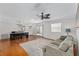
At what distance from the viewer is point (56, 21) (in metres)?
2.27

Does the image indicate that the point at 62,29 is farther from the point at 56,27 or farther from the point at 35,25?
the point at 35,25

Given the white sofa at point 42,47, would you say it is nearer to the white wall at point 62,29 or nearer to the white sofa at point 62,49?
the white sofa at point 62,49

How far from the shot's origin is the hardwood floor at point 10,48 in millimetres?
2271

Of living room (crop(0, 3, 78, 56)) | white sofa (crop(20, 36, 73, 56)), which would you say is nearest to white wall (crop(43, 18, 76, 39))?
living room (crop(0, 3, 78, 56))

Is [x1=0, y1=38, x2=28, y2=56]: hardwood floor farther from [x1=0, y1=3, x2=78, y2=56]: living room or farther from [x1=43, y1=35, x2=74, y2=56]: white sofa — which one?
[x1=43, y1=35, x2=74, y2=56]: white sofa

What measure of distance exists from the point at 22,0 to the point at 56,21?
78 centimetres

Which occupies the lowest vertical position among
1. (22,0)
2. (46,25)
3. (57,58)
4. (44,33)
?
(57,58)

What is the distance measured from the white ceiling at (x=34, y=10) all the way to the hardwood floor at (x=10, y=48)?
0.49 metres

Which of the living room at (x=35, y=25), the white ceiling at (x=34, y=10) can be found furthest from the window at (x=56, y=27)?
the white ceiling at (x=34, y=10)

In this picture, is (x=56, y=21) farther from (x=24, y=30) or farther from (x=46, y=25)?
(x=24, y=30)

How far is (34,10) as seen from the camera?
2281 mm

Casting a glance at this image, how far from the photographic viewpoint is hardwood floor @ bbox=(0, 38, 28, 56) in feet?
7.45

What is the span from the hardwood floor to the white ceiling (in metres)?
0.49

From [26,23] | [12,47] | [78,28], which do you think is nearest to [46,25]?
[26,23]
